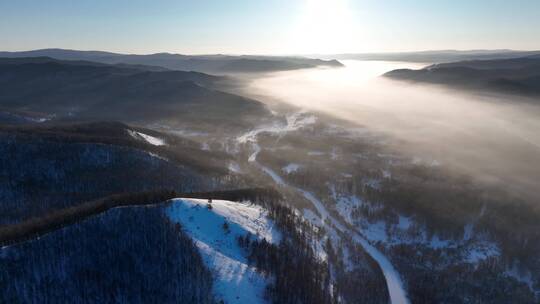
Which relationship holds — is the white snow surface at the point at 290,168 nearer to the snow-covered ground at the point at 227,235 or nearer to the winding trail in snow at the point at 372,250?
the winding trail in snow at the point at 372,250

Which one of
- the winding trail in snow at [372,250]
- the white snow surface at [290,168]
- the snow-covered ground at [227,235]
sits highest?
the snow-covered ground at [227,235]

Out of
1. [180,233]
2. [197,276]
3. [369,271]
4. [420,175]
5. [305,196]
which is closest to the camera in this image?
[197,276]

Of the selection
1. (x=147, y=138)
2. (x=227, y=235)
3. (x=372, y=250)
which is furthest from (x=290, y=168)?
(x=227, y=235)

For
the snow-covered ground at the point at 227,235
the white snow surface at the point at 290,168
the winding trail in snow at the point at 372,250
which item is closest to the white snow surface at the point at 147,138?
the winding trail in snow at the point at 372,250

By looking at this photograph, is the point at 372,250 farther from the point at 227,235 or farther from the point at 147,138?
the point at 147,138

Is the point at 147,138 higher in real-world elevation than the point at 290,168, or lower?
higher

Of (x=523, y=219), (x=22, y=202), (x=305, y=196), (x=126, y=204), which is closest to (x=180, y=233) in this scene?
(x=126, y=204)

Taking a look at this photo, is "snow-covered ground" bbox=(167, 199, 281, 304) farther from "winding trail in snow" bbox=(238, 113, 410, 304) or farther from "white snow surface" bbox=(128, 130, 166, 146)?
"white snow surface" bbox=(128, 130, 166, 146)

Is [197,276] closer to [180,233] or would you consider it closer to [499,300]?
[180,233]
